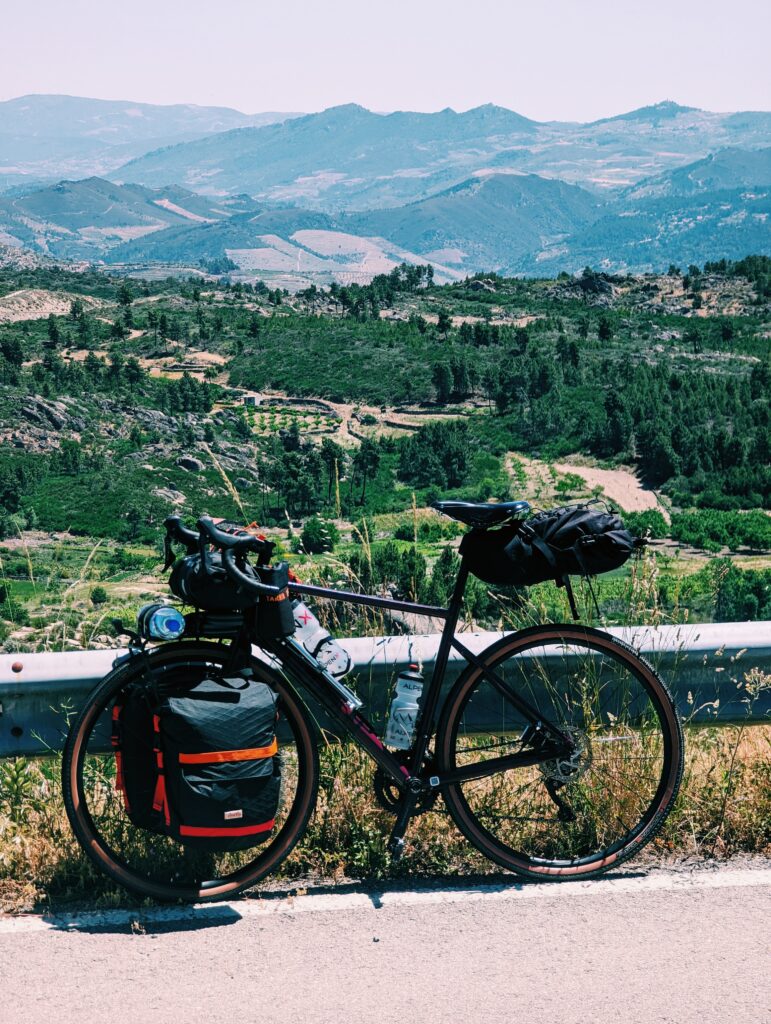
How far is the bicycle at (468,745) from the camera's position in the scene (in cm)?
324

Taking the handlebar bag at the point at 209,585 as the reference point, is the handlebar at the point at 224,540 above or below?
above

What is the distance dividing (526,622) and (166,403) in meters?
107

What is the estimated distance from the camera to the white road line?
3.11m

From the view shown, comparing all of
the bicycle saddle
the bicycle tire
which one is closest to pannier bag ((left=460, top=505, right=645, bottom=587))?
the bicycle saddle

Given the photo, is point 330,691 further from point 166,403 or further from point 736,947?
point 166,403

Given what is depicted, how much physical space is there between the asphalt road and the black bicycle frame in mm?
367

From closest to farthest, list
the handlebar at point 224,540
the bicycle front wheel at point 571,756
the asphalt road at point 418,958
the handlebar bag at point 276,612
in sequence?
the asphalt road at point 418,958 → the handlebar at point 224,540 → the handlebar bag at point 276,612 → the bicycle front wheel at point 571,756

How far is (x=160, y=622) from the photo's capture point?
312 cm

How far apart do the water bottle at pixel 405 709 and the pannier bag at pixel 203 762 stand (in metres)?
0.40

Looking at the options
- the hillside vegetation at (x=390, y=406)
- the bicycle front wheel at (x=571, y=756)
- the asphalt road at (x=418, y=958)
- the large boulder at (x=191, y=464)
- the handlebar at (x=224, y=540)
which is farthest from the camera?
the large boulder at (x=191, y=464)

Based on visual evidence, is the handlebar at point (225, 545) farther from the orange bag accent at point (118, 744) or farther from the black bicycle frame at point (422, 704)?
the orange bag accent at point (118, 744)

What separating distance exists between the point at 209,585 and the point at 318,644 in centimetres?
42

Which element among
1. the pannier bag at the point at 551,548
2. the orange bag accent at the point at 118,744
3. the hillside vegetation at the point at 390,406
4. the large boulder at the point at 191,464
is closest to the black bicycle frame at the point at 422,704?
the pannier bag at the point at 551,548

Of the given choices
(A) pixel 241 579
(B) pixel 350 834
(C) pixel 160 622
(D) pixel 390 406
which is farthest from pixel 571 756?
(D) pixel 390 406
